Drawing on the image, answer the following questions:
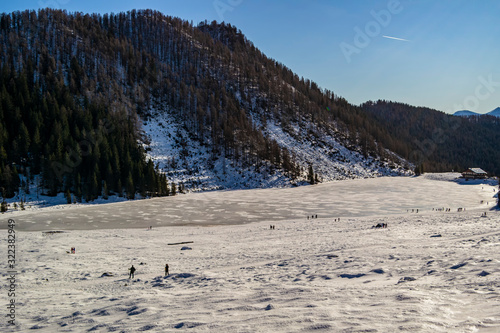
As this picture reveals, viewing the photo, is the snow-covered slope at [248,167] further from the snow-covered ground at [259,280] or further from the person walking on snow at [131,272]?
the person walking on snow at [131,272]

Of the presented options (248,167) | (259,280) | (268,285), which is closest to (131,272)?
(259,280)

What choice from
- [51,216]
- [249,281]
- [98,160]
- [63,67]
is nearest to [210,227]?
[249,281]

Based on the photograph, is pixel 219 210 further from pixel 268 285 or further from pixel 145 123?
pixel 145 123

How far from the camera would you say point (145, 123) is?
428 feet

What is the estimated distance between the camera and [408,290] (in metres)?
13.1

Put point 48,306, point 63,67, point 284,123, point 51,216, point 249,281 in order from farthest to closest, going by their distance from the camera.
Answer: point 284,123 < point 63,67 < point 51,216 < point 249,281 < point 48,306

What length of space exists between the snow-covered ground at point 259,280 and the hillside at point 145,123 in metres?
44.0

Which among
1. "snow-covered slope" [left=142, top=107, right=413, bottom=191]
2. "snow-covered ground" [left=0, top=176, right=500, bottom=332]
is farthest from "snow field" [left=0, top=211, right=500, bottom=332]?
"snow-covered slope" [left=142, top=107, right=413, bottom=191]

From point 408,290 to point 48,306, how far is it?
1847 centimetres

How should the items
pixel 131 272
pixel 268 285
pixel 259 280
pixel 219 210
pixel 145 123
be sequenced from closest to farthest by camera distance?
pixel 268 285 < pixel 259 280 < pixel 131 272 < pixel 219 210 < pixel 145 123

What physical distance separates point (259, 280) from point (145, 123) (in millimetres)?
125283

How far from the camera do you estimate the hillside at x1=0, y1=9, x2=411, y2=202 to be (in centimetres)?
8038

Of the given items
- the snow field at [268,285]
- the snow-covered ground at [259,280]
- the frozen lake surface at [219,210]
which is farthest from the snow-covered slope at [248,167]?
the snow field at [268,285]

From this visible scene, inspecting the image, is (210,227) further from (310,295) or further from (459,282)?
(459,282)
